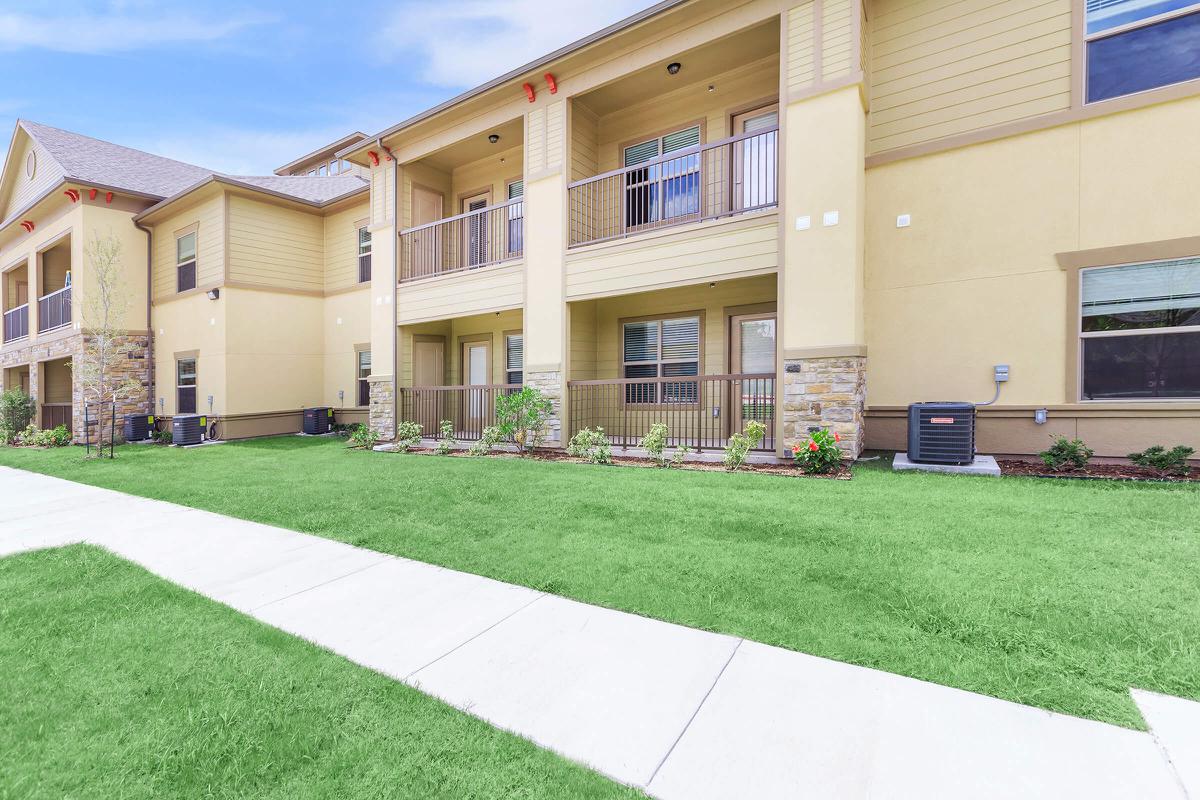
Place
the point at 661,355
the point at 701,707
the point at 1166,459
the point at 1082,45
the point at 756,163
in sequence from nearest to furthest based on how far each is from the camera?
1. the point at 701,707
2. the point at 1166,459
3. the point at 1082,45
4. the point at 756,163
5. the point at 661,355

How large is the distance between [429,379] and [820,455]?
953 centimetres

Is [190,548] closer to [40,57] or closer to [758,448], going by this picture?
[758,448]

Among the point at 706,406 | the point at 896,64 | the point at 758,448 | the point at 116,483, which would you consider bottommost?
the point at 116,483

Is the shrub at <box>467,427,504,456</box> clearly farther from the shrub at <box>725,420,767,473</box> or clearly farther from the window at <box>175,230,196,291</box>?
the window at <box>175,230,196,291</box>

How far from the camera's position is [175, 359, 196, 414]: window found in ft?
49.3

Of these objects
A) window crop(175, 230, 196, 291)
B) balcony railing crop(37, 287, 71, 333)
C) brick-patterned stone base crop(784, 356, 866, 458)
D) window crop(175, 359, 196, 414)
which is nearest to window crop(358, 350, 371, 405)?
window crop(175, 359, 196, 414)

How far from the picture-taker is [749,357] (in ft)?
32.1

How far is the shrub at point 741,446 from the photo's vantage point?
298 inches

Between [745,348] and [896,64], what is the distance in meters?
4.95

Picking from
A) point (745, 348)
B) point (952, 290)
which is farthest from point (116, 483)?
point (952, 290)

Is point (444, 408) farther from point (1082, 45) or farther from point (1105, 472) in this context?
point (1082, 45)

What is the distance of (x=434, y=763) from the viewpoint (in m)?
1.87

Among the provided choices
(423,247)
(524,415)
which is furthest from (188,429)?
(524,415)

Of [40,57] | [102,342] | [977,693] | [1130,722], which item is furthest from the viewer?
[40,57]
